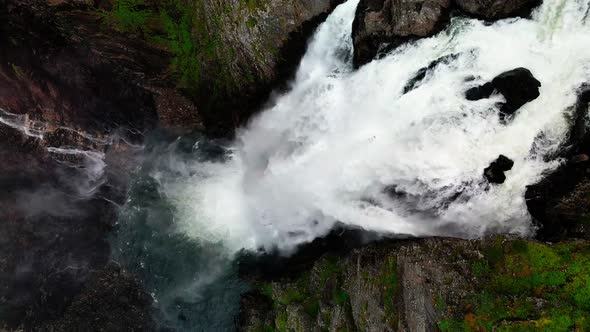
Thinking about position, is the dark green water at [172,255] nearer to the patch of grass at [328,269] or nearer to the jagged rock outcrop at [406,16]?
the patch of grass at [328,269]

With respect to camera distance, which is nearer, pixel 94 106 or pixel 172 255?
pixel 94 106

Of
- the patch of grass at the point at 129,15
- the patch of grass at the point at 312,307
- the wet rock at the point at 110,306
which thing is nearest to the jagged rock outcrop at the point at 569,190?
the patch of grass at the point at 312,307

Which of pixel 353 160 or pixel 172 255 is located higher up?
pixel 353 160

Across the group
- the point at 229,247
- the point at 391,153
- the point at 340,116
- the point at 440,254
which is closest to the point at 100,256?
the point at 229,247

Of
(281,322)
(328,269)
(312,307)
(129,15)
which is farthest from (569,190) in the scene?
(129,15)

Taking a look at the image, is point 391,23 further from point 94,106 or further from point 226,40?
point 94,106

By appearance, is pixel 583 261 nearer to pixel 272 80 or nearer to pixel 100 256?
pixel 272 80
